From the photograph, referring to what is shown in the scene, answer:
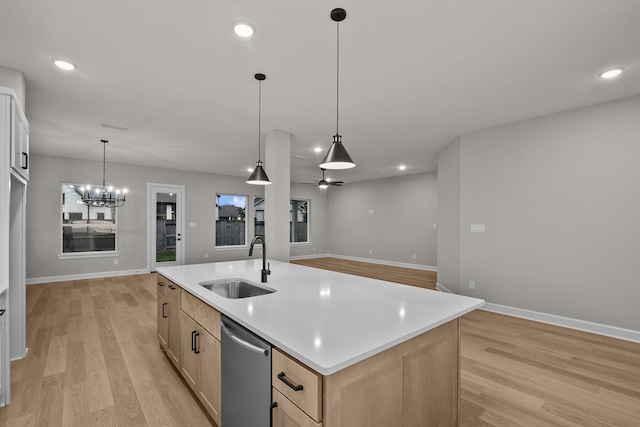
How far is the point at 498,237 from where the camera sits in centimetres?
432

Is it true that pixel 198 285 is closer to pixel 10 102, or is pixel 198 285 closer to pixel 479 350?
pixel 10 102

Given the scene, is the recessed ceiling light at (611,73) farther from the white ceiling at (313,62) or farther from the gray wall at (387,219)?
the gray wall at (387,219)

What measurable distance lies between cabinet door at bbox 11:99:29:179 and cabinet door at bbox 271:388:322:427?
241 cm

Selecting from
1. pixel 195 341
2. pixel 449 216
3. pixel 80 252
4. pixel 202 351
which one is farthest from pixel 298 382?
pixel 80 252

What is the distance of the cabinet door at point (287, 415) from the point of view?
1.14 metres

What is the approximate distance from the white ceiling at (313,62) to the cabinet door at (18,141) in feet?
1.94

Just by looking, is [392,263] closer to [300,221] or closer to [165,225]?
[300,221]

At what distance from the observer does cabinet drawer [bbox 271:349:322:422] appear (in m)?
1.09

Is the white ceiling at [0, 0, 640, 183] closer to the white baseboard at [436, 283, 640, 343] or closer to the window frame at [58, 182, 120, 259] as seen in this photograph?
the window frame at [58, 182, 120, 259]

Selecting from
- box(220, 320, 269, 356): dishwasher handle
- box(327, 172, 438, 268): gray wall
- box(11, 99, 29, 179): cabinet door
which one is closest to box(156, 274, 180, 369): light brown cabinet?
box(220, 320, 269, 356): dishwasher handle

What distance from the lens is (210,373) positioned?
1.92 m

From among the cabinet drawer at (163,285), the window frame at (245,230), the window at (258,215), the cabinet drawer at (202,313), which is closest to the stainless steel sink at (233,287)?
the cabinet drawer at (202,313)

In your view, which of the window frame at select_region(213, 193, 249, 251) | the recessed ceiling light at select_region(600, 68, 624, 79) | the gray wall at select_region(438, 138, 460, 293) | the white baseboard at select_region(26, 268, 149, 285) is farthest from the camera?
the window frame at select_region(213, 193, 249, 251)

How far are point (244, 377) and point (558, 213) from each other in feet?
13.7
